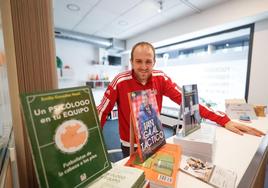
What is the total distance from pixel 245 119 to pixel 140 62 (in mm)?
1106

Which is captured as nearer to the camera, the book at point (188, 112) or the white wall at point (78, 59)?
the book at point (188, 112)

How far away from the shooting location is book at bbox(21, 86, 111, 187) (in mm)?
377

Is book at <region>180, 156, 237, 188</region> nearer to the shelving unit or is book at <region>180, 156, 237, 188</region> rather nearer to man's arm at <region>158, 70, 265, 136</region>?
man's arm at <region>158, 70, 265, 136</region>

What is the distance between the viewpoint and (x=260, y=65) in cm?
244

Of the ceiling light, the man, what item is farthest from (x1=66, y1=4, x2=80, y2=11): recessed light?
the man

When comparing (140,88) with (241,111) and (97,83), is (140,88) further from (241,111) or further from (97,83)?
(97,83)

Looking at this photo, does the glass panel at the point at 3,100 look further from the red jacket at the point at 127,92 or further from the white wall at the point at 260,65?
the white wall at the point at 260,65

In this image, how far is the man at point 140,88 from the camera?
1.11 m

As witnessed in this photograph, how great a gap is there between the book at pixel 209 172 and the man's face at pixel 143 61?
0.69m

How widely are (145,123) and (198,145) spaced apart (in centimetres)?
32

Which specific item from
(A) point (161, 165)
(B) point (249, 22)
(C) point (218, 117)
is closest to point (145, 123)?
(A) point (161, 165)

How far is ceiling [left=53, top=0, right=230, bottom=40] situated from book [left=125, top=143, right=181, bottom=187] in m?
2.53

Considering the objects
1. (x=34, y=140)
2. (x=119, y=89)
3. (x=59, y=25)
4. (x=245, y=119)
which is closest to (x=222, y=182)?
(x=34, y=140)

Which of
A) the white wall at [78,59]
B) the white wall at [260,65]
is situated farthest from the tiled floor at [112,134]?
the white wall at [260,65]
